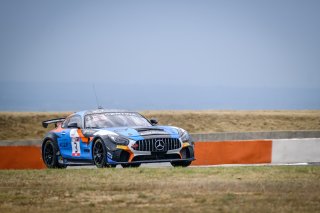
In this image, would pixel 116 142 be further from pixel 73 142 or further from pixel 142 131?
pixel 73 142

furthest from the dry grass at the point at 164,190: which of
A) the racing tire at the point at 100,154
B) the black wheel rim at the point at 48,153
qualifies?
the black wheel rim at the point at 48,153

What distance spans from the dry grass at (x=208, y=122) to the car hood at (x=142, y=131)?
23752 millimetres

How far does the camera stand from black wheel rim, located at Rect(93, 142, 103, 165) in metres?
18.9

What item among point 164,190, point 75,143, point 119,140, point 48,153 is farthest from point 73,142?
point 164,190

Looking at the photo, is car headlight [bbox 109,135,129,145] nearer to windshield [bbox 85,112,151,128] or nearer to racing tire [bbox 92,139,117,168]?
racing tire [bbox 92,139,117,168]

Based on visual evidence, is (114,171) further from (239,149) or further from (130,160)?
(239,149)

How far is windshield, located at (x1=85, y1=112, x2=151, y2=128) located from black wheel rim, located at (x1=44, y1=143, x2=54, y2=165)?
4.87 ft

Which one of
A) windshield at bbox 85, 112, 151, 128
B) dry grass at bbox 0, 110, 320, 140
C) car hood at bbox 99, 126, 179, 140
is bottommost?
dry grass at bbox 0, 110, 320, 140

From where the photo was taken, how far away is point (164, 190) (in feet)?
45.9

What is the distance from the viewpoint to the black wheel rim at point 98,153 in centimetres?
1886

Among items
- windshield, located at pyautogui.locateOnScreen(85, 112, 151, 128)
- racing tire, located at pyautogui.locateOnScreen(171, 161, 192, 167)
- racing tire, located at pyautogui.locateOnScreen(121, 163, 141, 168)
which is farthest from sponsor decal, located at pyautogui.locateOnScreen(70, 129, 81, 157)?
racing tire, located at pyautogui.locateOnScreen(171, 161, 192, 167)

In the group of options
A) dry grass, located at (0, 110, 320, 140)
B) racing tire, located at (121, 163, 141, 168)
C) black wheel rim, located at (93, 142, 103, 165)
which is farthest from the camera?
dry grass, located at (0, 110, 320, 140)

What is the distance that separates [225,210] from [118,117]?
827cm

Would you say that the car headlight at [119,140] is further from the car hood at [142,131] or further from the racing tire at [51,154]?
the racing tire at [51,154]
